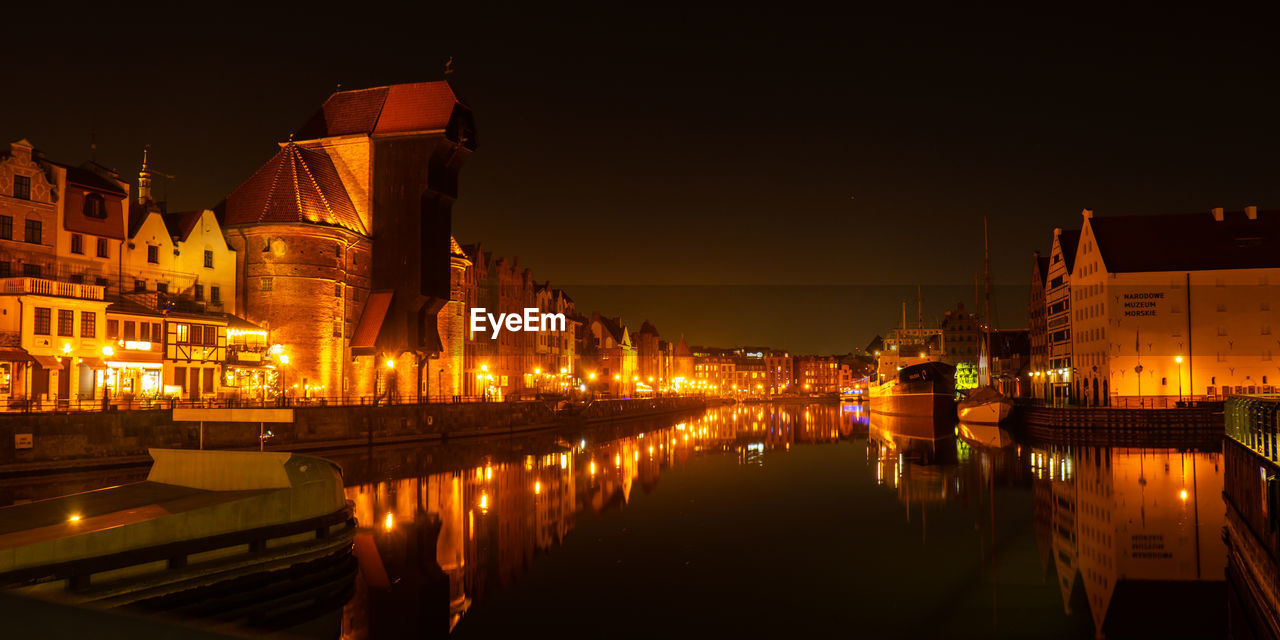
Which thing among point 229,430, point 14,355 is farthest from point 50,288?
point 229,430

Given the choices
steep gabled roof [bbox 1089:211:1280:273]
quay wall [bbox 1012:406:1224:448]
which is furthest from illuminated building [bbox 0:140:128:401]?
steep gabled roof [bbox 1089:211:1280:273]

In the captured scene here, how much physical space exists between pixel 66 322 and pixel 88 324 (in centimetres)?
106

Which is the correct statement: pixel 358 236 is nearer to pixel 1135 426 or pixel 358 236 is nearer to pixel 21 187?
pixel 21 187

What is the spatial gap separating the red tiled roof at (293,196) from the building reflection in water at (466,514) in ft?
56.3

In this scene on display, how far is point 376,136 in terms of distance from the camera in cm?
6175

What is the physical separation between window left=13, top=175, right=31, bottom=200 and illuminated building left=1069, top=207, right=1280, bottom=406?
70.3 metres

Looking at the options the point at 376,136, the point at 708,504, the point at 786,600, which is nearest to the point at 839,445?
the point at 708,504

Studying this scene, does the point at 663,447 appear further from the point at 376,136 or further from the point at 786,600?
the point at 786,600

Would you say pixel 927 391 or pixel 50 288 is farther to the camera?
pixel 927 391

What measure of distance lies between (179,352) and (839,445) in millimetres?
43406

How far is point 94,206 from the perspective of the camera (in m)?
46.4

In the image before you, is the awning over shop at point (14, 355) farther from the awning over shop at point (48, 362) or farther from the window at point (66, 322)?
the window at point (66, 322)

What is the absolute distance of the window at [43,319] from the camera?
39.7m

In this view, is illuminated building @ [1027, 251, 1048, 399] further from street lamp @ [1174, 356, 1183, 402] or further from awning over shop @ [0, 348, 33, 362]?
awning over shop @ [0, 348, 33, 362]
